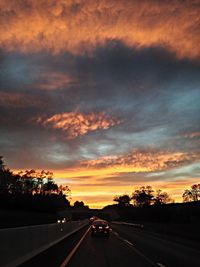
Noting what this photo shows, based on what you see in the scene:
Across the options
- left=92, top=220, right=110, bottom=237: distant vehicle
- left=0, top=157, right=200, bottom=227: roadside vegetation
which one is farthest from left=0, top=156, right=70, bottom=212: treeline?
left=92, top=220, right=110, bottom=237: distant vehicle

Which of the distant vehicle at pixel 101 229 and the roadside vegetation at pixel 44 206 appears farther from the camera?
the roadside vegetation at pixel 44 206

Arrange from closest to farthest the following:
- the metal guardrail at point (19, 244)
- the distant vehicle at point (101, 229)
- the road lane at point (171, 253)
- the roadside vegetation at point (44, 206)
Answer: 1. the metal guardrail at point (19, 244)
2. the road lane at point (171, 253)
3. the distant vehicle at point (101, 229)
4. the roadside vegetation at point (44, 206)

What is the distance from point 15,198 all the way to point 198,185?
9468cm

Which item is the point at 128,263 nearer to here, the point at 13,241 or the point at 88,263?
the point at 88,263

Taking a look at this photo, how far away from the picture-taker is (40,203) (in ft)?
456

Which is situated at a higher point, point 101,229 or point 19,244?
point 101,229

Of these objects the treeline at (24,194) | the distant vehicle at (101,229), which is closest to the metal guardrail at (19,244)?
the distant vehicle at (101,229)

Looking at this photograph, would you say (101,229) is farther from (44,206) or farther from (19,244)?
(44,206)

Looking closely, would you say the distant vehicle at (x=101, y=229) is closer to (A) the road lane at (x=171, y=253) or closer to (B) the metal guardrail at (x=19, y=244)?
(A) the road lane at (x=171, y=253)

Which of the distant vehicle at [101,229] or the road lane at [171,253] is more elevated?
the distant vehicle at [101,229]

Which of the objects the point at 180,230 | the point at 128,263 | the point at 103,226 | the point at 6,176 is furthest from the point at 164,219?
the point at 6,176

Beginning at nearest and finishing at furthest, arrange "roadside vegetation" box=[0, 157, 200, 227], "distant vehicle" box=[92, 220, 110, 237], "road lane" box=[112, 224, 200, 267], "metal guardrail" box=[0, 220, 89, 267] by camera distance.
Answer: "metal guardrail" box=[0, 220, 89, 267]
"road lane" box=[112, 224, 200, 267]
"distant vehicle" box=[92, 220, 110, 237]
"roadside vegetation" box=[0, 157, 200, 227]

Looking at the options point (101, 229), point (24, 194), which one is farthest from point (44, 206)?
point (101, 229)

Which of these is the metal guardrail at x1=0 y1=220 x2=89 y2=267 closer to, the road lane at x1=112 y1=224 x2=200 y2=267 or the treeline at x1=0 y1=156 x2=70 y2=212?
the road lane at x1=112 y1=224 x2=200 y2=267
